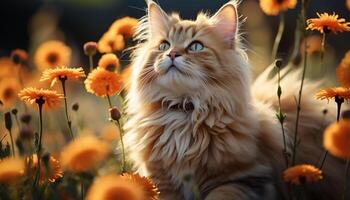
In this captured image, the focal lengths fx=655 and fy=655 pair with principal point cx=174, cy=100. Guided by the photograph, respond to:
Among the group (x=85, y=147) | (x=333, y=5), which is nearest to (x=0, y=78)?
(x=85, y=147)

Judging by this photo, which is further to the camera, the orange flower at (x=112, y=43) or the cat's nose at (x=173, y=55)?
the orange flower at (x=112, y=43)

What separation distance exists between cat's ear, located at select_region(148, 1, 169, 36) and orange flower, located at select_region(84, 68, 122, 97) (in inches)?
25.5

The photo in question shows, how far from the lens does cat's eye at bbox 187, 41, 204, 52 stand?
329 cm

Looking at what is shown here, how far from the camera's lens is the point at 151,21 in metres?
3.60

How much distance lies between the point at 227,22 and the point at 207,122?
583mm

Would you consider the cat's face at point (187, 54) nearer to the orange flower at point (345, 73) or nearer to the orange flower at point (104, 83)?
the orange flower at point (104, 83)

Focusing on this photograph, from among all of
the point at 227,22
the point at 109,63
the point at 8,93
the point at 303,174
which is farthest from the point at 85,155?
the point at 227,22

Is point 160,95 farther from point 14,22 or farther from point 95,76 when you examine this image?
point 14,22

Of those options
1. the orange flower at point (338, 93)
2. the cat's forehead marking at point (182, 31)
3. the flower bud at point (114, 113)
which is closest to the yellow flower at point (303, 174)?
the orange flower at point (338, 93)

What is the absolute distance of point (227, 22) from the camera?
3395 millimetres

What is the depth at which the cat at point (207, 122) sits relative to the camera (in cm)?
304

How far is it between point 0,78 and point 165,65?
1.25 metres

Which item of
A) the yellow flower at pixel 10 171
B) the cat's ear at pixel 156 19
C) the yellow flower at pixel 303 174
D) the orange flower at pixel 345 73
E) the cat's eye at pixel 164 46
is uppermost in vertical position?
the cat's ear at pixel 156 19

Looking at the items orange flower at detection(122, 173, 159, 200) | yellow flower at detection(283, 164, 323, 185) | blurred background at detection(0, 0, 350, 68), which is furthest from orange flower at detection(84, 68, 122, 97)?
blurred background at detection(0, 0, 350, 68)
